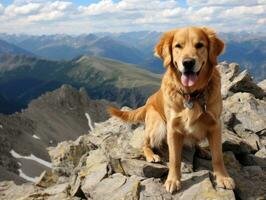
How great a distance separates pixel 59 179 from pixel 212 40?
1069cm

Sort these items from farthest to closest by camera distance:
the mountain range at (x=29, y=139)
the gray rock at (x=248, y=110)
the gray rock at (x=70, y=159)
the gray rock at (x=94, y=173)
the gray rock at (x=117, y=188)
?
the mountain range at (x=29, y=139) < the gray rock at (x=70, y=159) < the gray rock at (x=248, y=110) < the gray rock at (x=94, y=173) < the gray rock at (x=117, y=188)

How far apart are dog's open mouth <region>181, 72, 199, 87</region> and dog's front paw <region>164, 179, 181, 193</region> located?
261 centimetres

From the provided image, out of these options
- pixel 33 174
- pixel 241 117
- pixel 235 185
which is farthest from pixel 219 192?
pixel 33 174

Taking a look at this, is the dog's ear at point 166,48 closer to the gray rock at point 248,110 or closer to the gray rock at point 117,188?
the gray rock at point 117,188

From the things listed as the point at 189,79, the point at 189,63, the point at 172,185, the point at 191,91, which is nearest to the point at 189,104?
the point at 191,91

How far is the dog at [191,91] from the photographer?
34.7 ft

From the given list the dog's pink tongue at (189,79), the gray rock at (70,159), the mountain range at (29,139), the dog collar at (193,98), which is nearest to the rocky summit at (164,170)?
the gray rock at (70,159)

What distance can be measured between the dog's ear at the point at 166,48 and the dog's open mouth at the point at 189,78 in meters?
0.67

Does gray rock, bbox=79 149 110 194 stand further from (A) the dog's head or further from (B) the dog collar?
(A) the dog's head

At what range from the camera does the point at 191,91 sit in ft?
35.8

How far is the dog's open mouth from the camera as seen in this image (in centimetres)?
1052

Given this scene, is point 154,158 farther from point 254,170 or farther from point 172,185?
point 254,170

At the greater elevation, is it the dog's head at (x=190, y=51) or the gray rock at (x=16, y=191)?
the dog's head at (x=190, y=51)

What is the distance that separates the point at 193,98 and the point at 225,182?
2341mm
